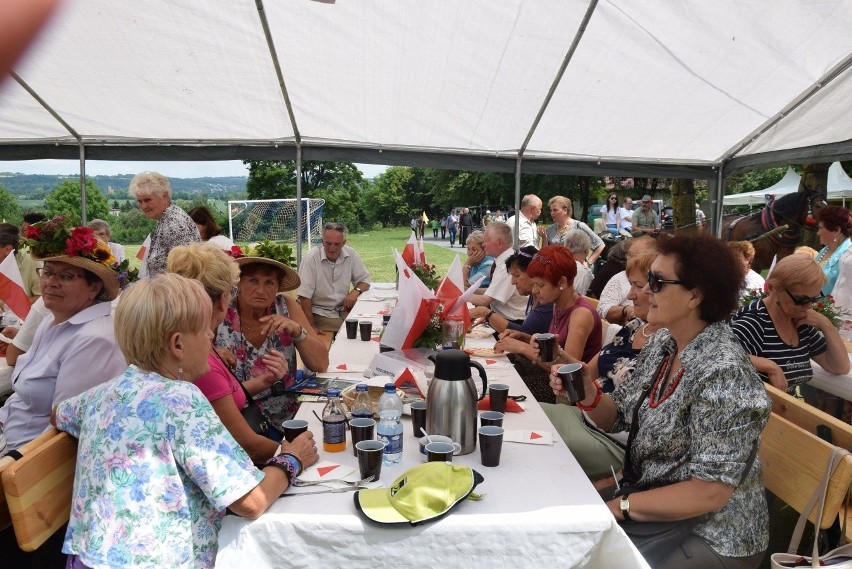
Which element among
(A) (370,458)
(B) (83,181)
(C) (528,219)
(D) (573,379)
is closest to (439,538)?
(A) (370,458)

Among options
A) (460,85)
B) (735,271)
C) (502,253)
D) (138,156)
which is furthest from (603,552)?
(138,156)

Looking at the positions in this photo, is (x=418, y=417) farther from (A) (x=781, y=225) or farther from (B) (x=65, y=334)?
(A) (x=781, y=225)

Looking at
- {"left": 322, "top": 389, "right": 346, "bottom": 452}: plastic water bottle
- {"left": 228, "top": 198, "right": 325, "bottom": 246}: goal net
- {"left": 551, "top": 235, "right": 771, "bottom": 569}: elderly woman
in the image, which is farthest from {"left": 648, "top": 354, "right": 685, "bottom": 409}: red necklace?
{"left": 228, "top": 198, "right": 325, "bottom": 246}: goal net

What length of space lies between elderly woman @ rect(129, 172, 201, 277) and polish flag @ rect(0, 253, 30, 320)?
4.61ft

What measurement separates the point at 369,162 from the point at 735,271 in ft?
20.1

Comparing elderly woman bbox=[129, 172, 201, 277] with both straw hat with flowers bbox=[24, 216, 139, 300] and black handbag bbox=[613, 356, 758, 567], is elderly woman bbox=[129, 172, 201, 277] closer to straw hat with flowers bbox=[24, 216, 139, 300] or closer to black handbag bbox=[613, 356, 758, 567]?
straw hat with flowers bbox=[24, 216, 139, 300]

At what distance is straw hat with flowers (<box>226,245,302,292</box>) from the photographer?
362 cm

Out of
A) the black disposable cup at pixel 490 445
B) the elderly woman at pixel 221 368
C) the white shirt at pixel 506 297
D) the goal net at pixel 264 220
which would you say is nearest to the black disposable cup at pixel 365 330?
the elderly woman at pixel 221 368

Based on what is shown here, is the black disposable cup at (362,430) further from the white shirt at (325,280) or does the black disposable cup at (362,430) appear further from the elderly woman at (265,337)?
the white shirt at (325,280)

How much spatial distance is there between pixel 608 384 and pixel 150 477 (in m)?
2.50

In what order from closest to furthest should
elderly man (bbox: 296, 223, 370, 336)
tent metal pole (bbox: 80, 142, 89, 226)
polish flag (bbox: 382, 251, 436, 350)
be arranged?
polish flag (bbox: 382, 251, 436, 350) → elderly man (bbox: 296, 223, 370, 336) → tent metal pole (bbox: 80, 142, 89, 226)

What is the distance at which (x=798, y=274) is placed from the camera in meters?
3.58

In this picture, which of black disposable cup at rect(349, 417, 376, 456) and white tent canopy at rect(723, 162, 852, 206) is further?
white tent canopy at rect(723, 162, 852, 206)

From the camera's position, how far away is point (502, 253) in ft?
20.9
